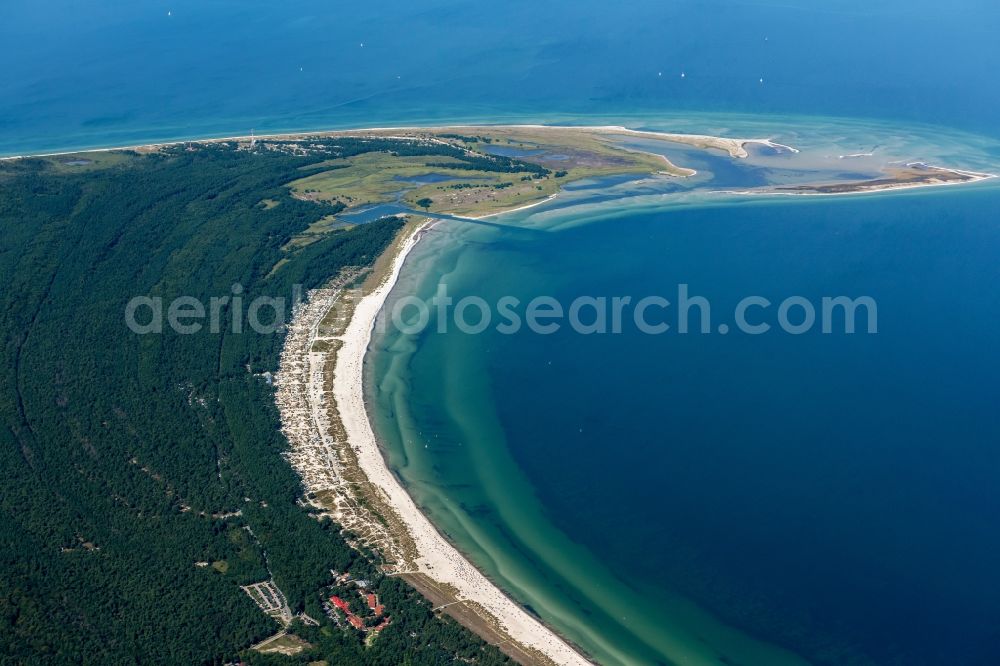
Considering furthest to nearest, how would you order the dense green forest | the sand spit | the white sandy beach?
the sand spit → the white sandy beach → the dense green forest

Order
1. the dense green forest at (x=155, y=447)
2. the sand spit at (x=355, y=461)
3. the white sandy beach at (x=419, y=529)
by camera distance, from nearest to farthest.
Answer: the dense green forest at (x=155, y=447)
the white sandy beach at (x=419, y=529)
the sand spit at (x=355, y=461)

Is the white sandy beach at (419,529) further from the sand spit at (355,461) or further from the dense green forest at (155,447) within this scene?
the dense green forest at (155,447)

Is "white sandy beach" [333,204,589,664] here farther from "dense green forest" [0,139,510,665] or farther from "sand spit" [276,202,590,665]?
"dense green forest" [0,139,510,665]

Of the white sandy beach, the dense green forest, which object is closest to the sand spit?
the white sandy beach

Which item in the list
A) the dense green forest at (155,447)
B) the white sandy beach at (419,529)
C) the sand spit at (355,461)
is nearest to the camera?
the dense green forest at (155,447)

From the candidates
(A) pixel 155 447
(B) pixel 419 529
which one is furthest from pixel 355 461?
(A) pixel 155 447

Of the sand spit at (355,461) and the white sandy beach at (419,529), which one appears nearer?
the white sandy beach at (419,529)

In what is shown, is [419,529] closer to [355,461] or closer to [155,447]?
[355,461]

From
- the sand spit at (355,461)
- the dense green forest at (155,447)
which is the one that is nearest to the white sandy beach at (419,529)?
the sand spit at (355,461)
